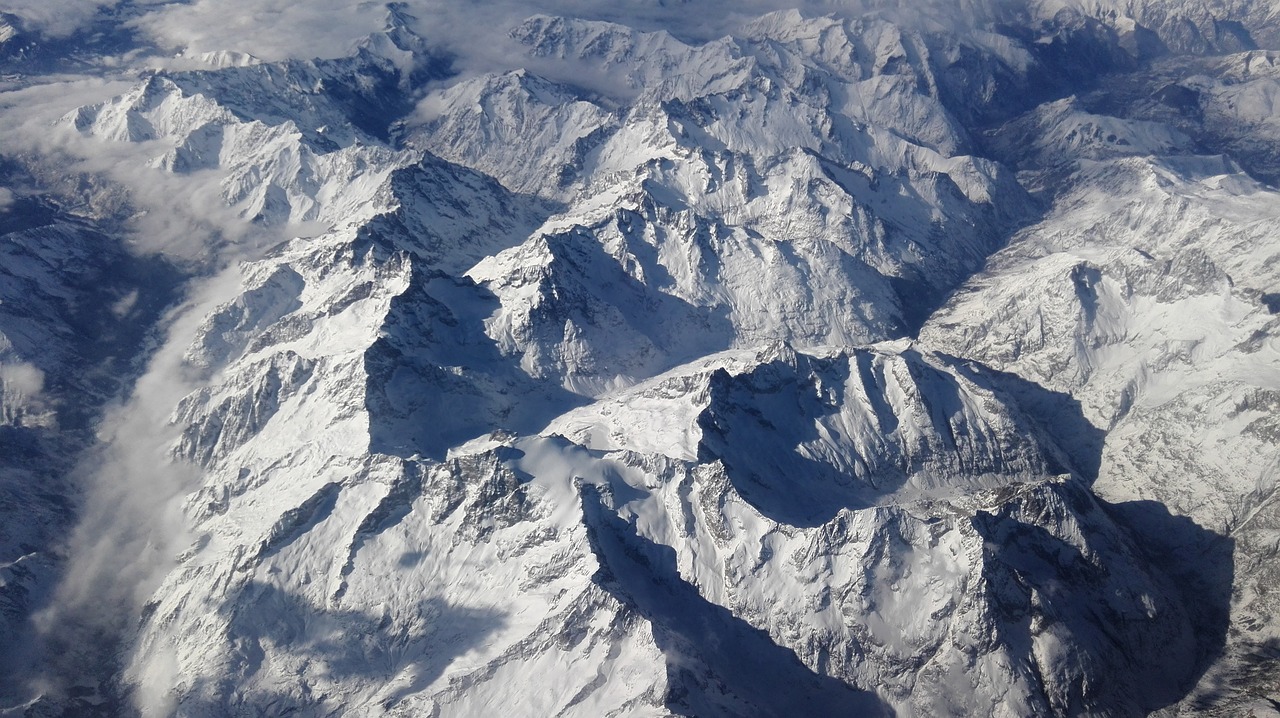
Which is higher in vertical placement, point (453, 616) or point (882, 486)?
point (453, 616)

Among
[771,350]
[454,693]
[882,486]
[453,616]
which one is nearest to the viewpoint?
[454,693]

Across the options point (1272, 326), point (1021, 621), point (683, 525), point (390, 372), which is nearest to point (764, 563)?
point (683, 525)

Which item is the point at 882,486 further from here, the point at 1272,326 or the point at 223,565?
the point at 223,565

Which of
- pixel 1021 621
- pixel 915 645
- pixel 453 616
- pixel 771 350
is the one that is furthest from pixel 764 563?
pixel 771 350

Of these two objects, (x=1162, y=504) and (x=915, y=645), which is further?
(x=1162, y=504)

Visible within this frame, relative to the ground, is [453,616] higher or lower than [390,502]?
lower

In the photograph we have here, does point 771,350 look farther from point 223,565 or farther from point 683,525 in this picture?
point 223,565

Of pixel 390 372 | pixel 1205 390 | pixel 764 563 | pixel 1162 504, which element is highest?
pixel 390 372

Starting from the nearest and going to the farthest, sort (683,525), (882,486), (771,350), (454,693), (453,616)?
1. (454,693)
2. (453,616)
3. (683,525)
4. (882,486)
5. (771,350)

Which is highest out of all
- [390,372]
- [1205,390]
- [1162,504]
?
[390,372]
